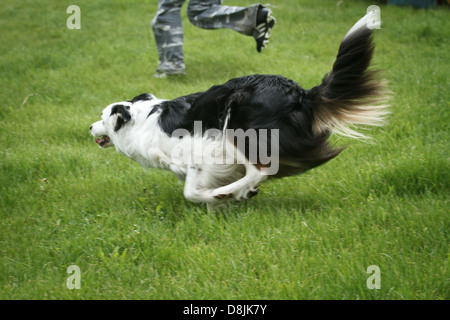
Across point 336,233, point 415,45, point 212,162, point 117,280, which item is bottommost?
point 117,280

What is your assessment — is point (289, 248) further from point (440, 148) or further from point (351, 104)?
point (440, 148)

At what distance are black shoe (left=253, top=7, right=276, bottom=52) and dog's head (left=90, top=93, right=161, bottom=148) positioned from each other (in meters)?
2.65

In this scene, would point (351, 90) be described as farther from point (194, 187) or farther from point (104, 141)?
point (104, 141)

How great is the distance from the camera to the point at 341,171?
380 centimetres

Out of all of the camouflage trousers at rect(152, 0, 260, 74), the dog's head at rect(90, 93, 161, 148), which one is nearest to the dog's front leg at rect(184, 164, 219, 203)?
the dog's head at rect(90, 93, 161, 148)

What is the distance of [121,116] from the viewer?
3391 mm

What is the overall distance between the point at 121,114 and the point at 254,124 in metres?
1.04

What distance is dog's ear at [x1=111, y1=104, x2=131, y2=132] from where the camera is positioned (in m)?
3.39

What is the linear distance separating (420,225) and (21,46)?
7.42 m

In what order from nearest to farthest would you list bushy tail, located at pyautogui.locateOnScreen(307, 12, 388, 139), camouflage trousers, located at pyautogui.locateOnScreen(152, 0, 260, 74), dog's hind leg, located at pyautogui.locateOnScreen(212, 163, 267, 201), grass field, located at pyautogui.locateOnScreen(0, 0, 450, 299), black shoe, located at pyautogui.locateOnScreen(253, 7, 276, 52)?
grass field, located at pyautogui.locateOnScreen(0, 0, 450, 299)
bushy tail, located at pyautogui.locateOnScreen(307, 12, 388, 139)
dog's hind leg, located at pyautogui.locateOnScreen(212, 163, 267, 201)
black shoe, located at pyautogui.locateOnScreen(253, 7, 276, 52)
camouflage trousers, located at pyautogui.locateOnScreen(152, 0, 260, 74)

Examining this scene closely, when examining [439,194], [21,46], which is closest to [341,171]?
[439,194]

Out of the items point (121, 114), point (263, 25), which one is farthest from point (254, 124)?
point (263, 25)

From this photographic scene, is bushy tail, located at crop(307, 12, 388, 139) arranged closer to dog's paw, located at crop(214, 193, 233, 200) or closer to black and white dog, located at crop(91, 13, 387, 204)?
black and white dog, located at crop(91, 13, 387, 204)

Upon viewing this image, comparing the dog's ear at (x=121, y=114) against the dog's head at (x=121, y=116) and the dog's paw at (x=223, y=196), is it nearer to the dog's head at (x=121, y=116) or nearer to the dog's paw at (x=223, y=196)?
the dog's head at (x=121, y=116)
